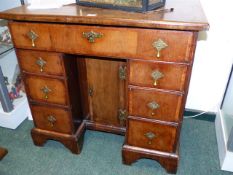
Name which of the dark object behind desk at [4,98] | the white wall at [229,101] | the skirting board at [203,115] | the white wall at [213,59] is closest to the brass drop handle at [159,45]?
the white wall at [213,59]

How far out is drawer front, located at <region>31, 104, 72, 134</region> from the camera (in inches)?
54.9

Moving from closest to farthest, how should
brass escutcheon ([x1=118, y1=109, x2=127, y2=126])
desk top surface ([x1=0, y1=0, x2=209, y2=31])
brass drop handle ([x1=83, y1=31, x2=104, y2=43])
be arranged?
1. desk top surface ([x1=0, y1=0, x2=209, y2=31])
2. brass drop handle ([x1=83, y1=31, x2=104, y2=43])
3. brass escutcheon ([x1=118, y1=109, x2=127, y2=126])

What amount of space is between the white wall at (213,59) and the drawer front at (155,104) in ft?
1.80

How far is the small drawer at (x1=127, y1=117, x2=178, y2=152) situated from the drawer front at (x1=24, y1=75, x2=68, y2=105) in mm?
412

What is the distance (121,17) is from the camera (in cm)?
99

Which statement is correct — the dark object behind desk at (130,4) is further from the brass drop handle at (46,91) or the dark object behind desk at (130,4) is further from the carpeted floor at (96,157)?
the carpeted floor at (96,157)

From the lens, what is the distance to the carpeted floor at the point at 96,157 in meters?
1.42

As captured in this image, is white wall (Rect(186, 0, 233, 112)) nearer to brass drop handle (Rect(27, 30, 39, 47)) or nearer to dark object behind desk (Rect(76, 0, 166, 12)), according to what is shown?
dark object behind desk (Rect(76, 0, 166, 12))

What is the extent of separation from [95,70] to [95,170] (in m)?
0.61

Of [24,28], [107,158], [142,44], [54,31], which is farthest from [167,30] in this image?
[107,158]

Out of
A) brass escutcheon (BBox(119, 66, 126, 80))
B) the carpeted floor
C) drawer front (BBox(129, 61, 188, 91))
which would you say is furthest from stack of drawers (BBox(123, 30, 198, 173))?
brass escutcheon (BBox(119, 66, 126, 80))

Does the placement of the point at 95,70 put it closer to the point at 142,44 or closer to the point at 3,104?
the point at 142,44

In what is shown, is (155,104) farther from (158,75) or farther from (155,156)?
(155,156)

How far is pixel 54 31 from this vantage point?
→ 110 centimetres
